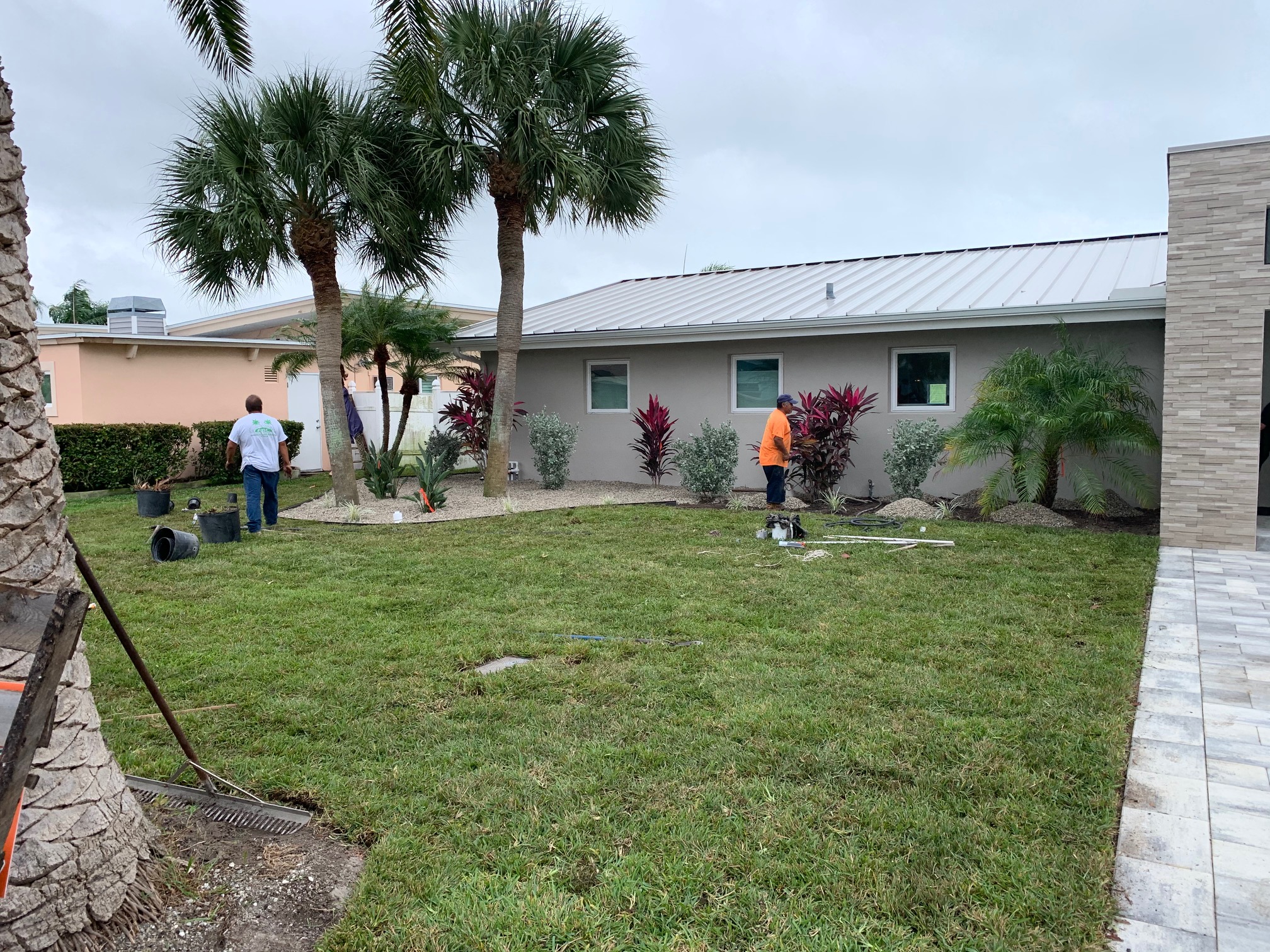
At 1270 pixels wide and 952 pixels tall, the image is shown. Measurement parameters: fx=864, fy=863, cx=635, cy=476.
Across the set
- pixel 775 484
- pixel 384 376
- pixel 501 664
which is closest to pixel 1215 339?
pixel 775 484

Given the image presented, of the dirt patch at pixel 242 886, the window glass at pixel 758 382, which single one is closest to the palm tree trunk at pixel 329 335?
the window glass at pixel 758 382

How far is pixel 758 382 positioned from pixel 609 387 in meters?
2.98

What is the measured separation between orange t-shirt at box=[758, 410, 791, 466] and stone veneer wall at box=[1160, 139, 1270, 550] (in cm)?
429

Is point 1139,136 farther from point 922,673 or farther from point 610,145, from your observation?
point 922,673

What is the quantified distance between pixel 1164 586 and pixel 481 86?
960 centimetres

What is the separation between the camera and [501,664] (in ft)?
17.8

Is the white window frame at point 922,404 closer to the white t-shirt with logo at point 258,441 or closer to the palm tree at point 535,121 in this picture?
the palm tree at point 535,121

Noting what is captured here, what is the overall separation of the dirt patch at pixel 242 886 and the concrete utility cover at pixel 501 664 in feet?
6.19

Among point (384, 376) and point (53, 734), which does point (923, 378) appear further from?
point (53, 734)

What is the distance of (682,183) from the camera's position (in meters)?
13.2

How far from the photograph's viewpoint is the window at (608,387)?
1577cm

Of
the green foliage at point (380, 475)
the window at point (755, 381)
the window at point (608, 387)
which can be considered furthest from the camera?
the window at point (608, 387)

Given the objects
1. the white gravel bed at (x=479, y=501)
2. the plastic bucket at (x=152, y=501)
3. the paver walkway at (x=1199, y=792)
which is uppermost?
the plastic bucket at (x=152, y=501)

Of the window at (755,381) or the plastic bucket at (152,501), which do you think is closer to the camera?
the plastic bucket at (152,501)
